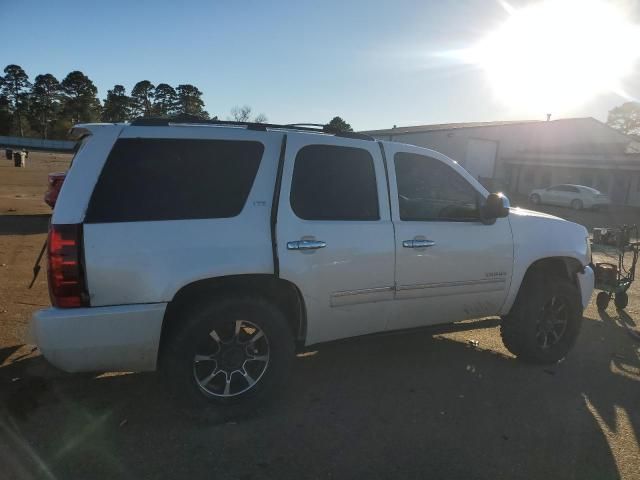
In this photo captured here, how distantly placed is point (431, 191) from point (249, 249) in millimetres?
1783

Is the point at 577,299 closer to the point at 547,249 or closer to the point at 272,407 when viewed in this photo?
the point at 547,249

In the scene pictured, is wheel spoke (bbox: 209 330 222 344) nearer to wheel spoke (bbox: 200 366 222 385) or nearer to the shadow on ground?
wheel spoke (bbox: 200 366 222 385)

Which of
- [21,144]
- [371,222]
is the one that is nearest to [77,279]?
[371,222]

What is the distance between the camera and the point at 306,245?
350 cm

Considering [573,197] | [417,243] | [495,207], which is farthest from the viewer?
[573,197]

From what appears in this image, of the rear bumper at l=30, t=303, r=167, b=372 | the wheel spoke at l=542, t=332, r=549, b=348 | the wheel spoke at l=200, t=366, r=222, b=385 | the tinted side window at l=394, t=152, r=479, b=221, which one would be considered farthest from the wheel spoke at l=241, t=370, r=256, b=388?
the wheel spoke at l=542, t=332, r=549, b=348

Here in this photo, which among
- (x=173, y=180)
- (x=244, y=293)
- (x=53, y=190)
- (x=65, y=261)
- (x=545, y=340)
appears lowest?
(x=545, y=340)

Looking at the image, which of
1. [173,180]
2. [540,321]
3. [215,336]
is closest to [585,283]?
[540,321]

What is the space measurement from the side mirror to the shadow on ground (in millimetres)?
1040

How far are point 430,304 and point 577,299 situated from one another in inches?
68.8

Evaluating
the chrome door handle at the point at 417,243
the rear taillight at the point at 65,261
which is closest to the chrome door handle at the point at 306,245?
the chrome door handle at the point at 417,243

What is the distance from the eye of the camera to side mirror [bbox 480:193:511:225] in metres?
4.21

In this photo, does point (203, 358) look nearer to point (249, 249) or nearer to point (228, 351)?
point (228, 351)

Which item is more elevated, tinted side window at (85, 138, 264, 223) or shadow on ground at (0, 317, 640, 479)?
tinted side window at (85, 138, 264, 223)
